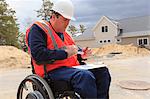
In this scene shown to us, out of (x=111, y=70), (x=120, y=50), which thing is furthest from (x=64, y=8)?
(x=120, y=50)

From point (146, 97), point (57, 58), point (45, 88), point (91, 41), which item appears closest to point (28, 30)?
point (57, 58)

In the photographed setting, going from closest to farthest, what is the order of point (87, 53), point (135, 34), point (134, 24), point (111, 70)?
point (87, 53), point (111, 70), point (135, 34), point (134, 24)

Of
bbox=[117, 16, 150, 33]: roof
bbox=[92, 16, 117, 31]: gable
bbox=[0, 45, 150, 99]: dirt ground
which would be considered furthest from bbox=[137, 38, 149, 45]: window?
bbox=[0, 45, 150, 99]: dirt ground

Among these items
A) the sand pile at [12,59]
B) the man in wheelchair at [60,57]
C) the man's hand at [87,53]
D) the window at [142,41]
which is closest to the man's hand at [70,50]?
the man in wheelchair at [60,57]

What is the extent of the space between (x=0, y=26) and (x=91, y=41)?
36.8ft

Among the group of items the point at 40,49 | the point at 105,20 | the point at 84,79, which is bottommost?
the point at 84,79

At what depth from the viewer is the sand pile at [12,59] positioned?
1132 centimetres

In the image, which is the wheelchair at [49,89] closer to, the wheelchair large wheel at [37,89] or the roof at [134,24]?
the wheelchair large wheel at [37,89]

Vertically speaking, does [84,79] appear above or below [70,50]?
below

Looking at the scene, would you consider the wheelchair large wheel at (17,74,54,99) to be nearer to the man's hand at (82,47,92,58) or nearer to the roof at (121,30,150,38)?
the man's hand at (82,47,92,58)

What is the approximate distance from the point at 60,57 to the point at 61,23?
310mm

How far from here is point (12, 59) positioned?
475 inches

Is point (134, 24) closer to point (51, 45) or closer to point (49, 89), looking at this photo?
point (51, 45)

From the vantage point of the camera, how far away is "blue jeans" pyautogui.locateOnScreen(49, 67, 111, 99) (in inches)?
84.0
